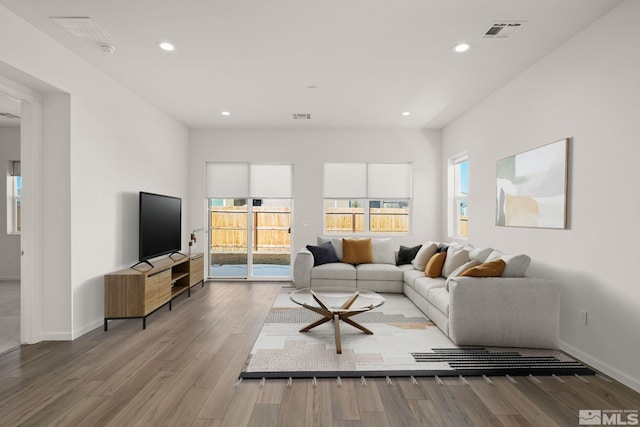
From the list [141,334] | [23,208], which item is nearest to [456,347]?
[141,334]

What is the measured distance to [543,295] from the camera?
3275 mm

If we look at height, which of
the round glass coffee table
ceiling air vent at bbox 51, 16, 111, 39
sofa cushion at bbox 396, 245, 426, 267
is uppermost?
ceiling air vent at bbox 51, 16, 111, 39

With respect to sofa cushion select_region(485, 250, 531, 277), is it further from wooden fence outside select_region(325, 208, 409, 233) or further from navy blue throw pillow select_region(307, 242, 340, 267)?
wooden fence outside select_region(325, 208, 409, 233)

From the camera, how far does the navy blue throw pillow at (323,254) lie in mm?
5891

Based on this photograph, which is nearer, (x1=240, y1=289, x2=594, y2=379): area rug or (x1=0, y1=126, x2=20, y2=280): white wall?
(x1=240, y1=289, x2=594, y2=379): area rug

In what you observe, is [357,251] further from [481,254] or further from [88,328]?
[88,328]

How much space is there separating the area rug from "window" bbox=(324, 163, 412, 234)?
298 centimetres

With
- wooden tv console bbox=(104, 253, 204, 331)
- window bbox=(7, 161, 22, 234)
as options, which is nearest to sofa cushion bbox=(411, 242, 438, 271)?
wooden tv console bbox=(104, 253, 204, 331)

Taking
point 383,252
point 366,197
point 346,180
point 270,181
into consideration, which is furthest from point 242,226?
point 383,252

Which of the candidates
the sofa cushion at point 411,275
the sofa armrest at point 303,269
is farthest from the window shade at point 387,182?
the sofa armrest at point 303,269

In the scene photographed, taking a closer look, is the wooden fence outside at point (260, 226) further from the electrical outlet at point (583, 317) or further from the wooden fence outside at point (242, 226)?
the electrical outlet at point (583, 317)

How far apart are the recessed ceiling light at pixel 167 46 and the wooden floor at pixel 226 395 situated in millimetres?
2851

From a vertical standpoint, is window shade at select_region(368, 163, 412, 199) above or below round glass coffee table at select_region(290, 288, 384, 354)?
above

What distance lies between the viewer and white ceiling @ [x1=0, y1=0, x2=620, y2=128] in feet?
9.29
